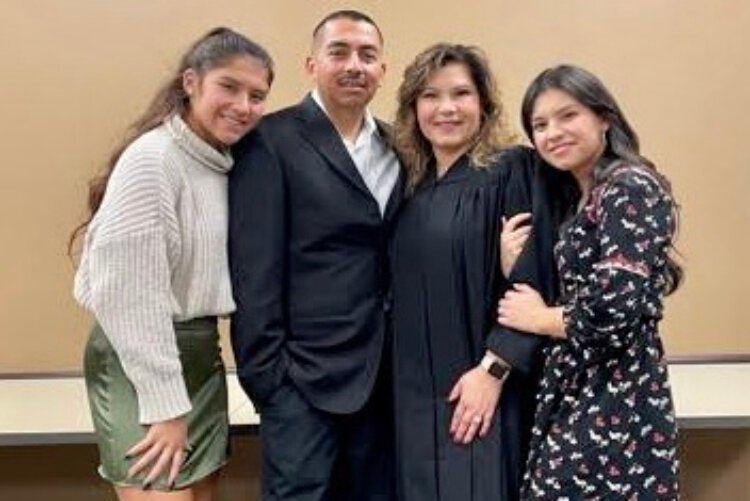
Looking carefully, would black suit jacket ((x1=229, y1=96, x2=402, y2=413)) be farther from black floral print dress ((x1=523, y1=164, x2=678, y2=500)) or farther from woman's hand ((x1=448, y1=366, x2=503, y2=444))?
black floral print dress ((x1=523, y1=164, x2=678, y2=500))

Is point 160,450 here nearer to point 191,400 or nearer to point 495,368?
point 191,400

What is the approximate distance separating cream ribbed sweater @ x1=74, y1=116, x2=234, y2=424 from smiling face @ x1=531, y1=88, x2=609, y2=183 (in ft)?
2.42

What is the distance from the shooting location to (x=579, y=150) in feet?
5.39

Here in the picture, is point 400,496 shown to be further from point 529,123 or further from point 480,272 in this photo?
point 529,123

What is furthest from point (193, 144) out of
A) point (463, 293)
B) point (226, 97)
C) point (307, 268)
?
point (463, 293)

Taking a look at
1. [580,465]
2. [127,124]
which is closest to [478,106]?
[580,465]

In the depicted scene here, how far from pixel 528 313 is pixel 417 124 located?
21.5 inches

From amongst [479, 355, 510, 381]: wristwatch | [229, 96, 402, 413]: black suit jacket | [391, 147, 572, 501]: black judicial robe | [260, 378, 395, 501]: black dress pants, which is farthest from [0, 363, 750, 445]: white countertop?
[479, 355, 510, 381]: wristwatch

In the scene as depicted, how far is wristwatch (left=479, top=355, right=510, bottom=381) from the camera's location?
1.74m

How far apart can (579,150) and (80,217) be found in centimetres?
170

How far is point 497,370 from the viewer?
1744mm

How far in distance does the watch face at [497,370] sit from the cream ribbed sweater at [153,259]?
0.64 m

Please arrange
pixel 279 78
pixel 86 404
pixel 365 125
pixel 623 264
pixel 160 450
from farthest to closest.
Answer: pixel 279 78 < pixel 86 404 < pixel 365 125 < pixel 160 450 < pixel 623 264

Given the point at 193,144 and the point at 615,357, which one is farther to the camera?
the point at 193,144
